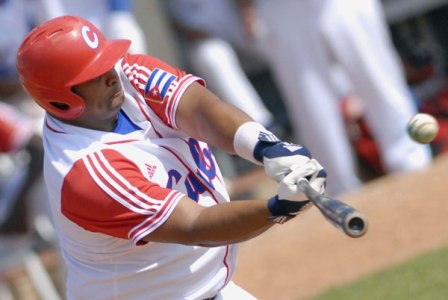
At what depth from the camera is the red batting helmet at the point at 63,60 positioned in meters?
3.95

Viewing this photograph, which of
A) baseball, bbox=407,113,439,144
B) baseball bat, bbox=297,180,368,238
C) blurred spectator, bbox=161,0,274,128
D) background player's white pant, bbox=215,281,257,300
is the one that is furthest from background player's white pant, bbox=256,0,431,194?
baseball bat, bbox=297,180,368,238

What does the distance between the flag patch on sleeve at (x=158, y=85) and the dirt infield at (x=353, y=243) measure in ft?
9.06

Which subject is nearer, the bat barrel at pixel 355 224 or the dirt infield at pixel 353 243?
the bat barrel at pixel 355 224

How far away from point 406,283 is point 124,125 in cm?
263

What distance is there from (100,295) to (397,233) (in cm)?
327

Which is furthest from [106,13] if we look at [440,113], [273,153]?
[273,153]

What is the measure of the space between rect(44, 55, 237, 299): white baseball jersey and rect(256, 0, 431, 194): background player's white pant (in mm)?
→ 3988

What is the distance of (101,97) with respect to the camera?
403cm

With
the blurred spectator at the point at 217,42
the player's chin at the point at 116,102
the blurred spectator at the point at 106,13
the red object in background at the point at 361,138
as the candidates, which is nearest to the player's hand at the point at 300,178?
the player's chin at the point at 116,102

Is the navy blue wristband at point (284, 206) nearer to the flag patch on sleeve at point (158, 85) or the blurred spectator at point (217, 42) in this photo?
the flag patch on sleeve at point (158, 85)

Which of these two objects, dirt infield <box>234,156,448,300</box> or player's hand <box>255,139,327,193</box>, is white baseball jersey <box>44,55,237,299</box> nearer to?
player's hand <box>255,139,327,193</box>

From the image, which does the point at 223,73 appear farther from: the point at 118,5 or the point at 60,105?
the point at 60,105

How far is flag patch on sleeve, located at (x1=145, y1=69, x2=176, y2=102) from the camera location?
4113 millimetres

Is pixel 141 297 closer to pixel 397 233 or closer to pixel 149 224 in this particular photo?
pixel 149 224
